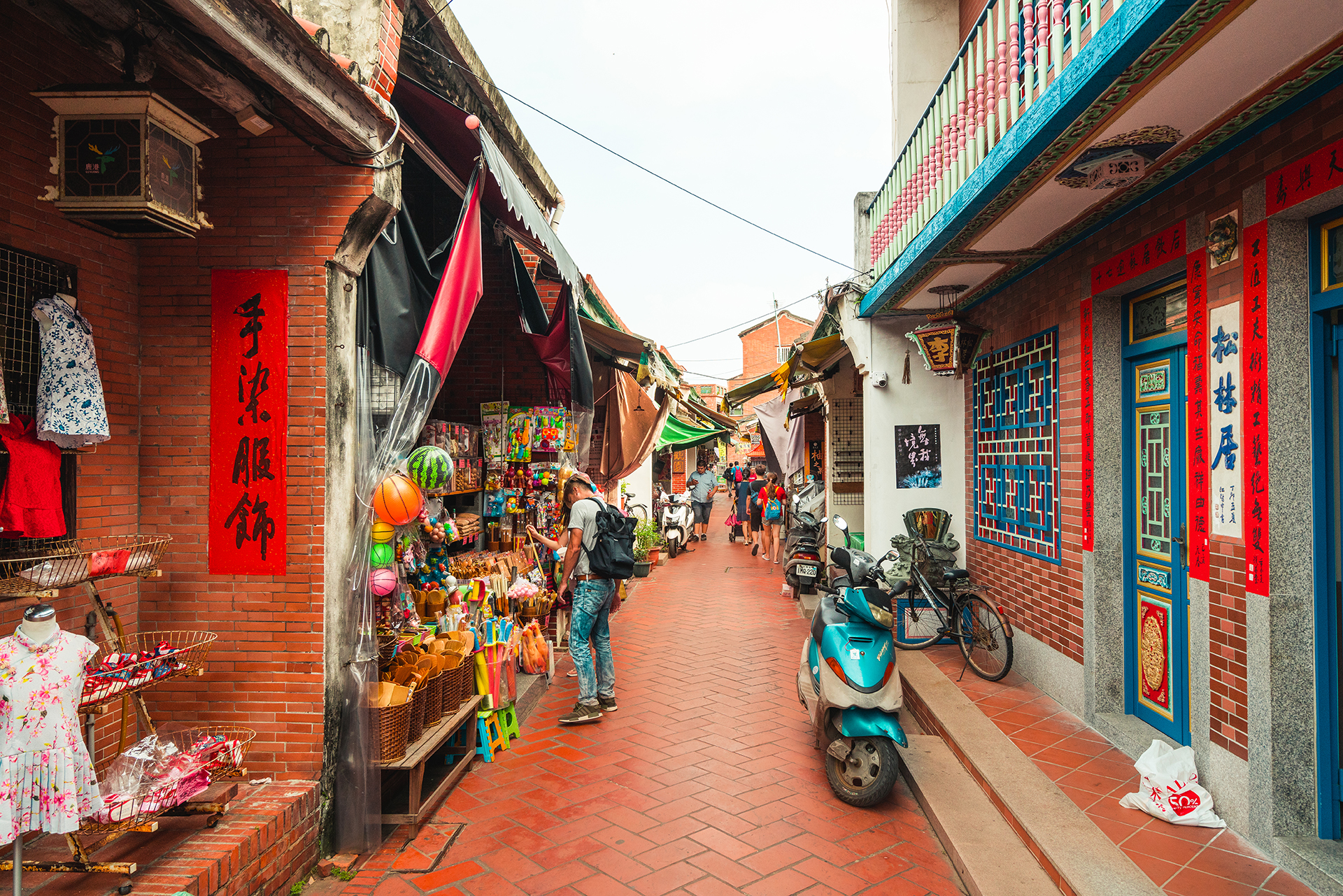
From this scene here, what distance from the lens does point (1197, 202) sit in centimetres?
385

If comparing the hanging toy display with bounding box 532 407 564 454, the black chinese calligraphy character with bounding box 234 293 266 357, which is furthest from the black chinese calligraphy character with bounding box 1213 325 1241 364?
the hanging toy display with bounding box 532 407 564 454

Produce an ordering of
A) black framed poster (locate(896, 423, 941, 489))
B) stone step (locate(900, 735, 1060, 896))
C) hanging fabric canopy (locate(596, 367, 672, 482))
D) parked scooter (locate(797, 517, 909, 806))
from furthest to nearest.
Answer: hanging fabric canopy (locate(596, 367, 672, 482)) < black framed poster (locate(896, 423, 941, 489)) < parked scooter (locate(797, 517, 909, 806)) < stone step (locate(900, 735, 1060, 896))

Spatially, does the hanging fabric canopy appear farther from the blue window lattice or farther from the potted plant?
the blue window lattice

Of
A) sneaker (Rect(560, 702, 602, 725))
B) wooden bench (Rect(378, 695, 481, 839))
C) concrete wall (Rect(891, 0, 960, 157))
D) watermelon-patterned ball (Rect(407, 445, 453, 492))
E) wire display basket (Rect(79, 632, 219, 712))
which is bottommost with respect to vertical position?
sneaker (Rect(560, 702, 602, 725))

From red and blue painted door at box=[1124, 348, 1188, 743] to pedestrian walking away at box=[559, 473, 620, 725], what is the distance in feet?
12.1

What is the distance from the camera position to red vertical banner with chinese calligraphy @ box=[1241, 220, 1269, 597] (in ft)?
10.9

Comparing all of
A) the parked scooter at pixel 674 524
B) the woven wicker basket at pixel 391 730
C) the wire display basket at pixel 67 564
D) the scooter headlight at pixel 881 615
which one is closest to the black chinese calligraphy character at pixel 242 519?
the wire display basket at pixel 67 564

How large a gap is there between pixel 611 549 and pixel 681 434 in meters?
7.93

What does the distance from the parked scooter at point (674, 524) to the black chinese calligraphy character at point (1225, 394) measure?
40.4 ft

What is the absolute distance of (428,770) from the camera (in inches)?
185

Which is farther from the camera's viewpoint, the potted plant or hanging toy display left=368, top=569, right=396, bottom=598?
the potted plant

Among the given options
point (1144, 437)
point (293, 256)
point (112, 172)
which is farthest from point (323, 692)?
point (1144, 437)

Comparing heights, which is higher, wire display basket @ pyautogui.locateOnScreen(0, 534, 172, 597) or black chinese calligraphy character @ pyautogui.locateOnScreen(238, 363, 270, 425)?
black chinese calligraphy character @ pyautogui.locateOnScreen(238, 363, 270, 425)

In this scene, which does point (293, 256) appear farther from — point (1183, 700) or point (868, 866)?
point (1183, 700)
